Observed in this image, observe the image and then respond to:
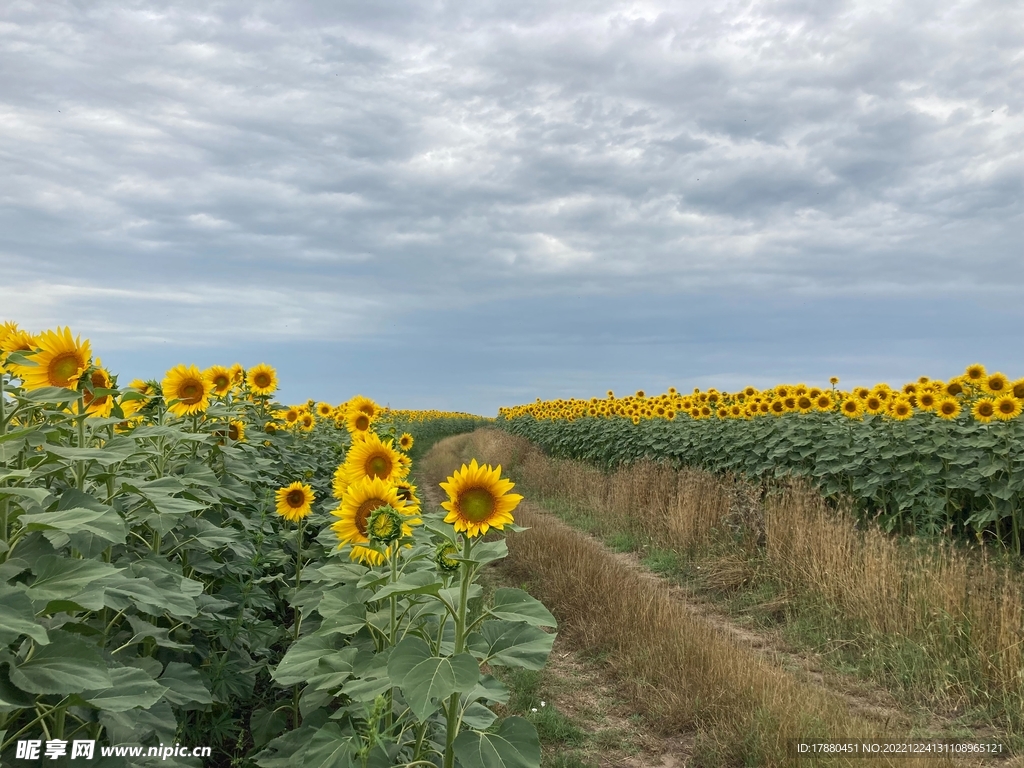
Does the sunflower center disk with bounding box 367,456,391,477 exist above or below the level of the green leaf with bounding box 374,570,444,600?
above

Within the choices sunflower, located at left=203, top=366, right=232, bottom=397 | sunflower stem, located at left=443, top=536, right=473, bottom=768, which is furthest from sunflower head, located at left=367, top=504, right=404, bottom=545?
sunflower, located at left=203, top=366, right=232, bottom=397

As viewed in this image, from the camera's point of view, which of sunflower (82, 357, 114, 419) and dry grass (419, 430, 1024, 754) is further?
dry grass (419, 430, 1024, 754)

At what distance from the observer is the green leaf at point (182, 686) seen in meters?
2.96

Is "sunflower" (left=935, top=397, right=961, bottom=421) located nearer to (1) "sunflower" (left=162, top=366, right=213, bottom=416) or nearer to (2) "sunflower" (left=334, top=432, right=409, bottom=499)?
(2) "sunflower" (left=334, top=432, right=409, bottom=499)

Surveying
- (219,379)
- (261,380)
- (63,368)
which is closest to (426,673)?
(63,368)

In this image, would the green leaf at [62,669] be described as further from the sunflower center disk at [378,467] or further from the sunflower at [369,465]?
the sunflower center disk at [378,467]

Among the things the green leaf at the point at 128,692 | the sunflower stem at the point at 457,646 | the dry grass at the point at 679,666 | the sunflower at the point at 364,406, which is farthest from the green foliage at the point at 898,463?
the green leaf at the point at 128,692

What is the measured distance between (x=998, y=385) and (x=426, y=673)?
29.7 feet

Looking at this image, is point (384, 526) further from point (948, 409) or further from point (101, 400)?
point (948, 409)

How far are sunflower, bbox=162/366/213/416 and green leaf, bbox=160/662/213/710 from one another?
6.33ft

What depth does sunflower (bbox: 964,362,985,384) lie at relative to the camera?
9641 millimetres

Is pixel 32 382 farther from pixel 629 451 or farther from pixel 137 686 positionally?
pixel 629 451

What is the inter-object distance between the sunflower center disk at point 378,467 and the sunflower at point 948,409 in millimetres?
8670

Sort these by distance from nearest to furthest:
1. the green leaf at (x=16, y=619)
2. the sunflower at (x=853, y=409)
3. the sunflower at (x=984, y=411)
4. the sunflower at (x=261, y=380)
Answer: the green leaf at (x=16, y=619) → the sunflower at (x=261, y=380) → the sunflower at (x=984, y=411) → the sunflower at (x=853, y=409)
